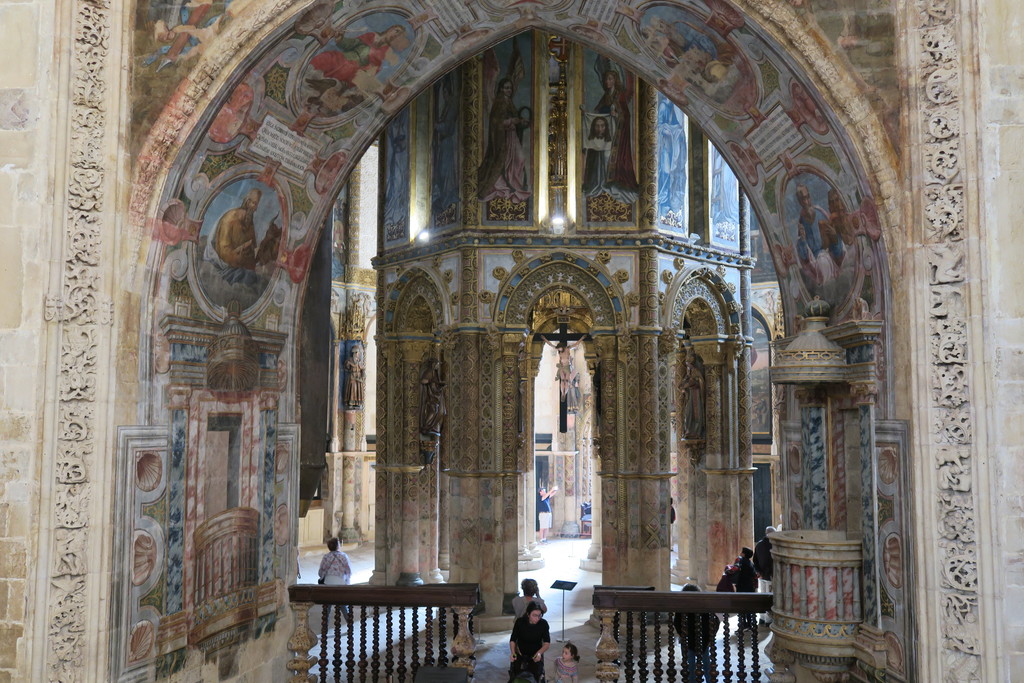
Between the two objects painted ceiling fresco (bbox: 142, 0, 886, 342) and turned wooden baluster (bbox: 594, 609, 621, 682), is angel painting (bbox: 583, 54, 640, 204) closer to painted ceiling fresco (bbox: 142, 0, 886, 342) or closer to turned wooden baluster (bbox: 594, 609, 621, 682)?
painted ceiling fresco (bbox: 142, 0, 886, 342)

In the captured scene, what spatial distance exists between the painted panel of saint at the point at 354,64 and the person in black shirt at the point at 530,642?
5103mm

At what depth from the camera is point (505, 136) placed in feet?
47.2

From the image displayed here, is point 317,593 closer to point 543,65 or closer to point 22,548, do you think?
point 22,548

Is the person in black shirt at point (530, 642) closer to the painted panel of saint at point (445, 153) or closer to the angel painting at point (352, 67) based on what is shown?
the angel painting at point (352, 67)

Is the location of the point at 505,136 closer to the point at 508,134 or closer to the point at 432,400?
the point at 508,134

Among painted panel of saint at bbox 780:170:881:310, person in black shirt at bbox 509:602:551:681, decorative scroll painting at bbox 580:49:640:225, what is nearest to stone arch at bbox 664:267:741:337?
decorative scroll painting at bbox 580:49:640:225

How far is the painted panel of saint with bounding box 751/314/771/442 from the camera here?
2195cm

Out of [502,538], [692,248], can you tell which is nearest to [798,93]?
[692,248]

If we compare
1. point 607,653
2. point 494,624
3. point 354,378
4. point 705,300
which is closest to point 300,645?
point 607,653

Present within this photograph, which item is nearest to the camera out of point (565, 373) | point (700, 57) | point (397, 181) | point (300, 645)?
point (700, 57)

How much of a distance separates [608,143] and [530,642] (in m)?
8.50

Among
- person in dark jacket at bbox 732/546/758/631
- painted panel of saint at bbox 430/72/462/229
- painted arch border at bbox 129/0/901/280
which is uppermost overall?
painted panel of saint at bbox 430/72/462/229

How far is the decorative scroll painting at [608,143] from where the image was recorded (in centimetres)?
1441

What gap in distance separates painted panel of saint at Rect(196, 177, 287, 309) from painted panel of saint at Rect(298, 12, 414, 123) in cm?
94
